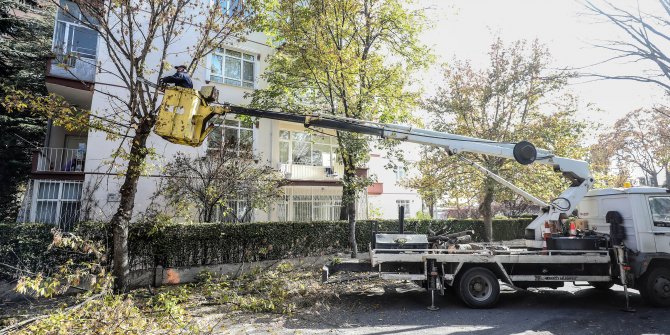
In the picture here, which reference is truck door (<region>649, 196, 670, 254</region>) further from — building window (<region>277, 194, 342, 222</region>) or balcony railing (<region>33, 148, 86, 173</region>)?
balcony railing (<region>33, 148, 86, 173</region>)

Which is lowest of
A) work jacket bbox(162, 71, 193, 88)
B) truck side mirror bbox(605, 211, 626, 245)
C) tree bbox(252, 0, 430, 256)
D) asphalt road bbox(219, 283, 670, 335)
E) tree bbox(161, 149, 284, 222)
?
asphalt road bbox(219, 283, 670, 335)

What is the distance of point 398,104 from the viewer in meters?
13.1

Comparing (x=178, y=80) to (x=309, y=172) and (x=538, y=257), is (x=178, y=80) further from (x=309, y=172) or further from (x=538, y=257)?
(x=309, y=172)

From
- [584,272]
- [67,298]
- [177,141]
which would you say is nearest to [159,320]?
[177,141]

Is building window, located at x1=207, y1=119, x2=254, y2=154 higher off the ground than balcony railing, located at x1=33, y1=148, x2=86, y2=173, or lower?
higher

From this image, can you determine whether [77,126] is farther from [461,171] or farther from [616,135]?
[616,135]

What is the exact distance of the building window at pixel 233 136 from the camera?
14934 millimetres

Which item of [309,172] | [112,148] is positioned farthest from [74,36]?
[309,172]

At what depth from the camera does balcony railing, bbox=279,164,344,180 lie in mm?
17625

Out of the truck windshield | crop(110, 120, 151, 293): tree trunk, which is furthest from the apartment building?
the truck windshield

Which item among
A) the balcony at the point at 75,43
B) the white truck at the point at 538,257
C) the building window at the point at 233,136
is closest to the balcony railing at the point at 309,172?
the building window at the point at 233,136

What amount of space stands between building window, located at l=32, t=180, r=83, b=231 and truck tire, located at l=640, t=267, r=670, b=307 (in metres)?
16.7

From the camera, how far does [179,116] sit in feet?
17.7

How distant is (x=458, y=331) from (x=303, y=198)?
42.6 feet
